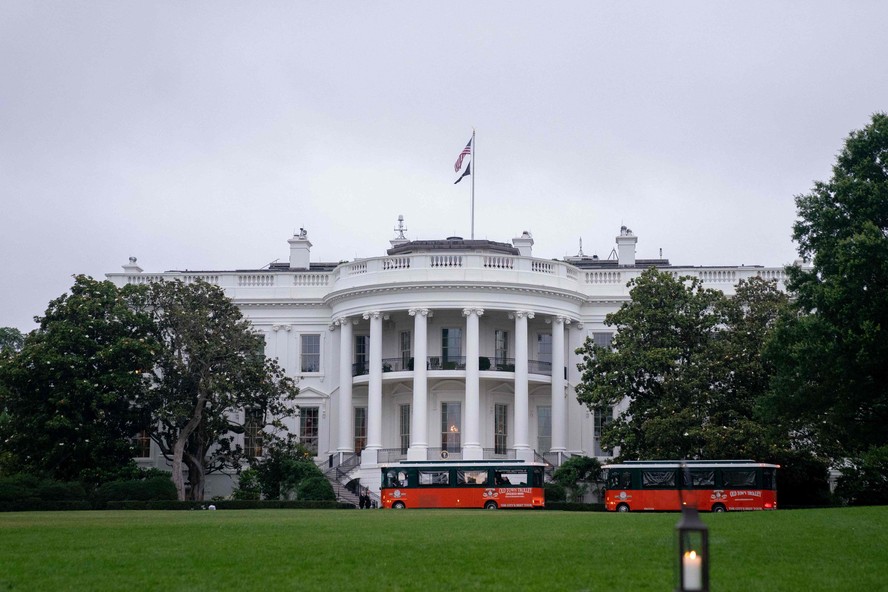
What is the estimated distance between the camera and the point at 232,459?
52.6 m

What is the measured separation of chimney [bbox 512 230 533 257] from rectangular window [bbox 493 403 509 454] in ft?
31.3

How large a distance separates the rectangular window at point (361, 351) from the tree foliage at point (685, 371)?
13.0 metres

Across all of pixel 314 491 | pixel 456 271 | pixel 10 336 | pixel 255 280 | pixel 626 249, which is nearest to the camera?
pixel 314 491

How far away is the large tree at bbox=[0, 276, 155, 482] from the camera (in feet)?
155

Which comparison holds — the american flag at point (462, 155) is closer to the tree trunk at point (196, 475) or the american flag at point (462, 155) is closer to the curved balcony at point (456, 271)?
the curved balcony at point (456, 271)

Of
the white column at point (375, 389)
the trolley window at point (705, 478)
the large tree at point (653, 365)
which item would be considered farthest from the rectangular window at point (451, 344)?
the trolley window at point (705, 478)

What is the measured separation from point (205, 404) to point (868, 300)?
29.6 metres

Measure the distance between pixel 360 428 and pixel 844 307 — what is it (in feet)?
99.2

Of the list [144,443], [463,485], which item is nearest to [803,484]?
[463,485]

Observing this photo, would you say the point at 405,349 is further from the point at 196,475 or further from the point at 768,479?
the point at 768,479

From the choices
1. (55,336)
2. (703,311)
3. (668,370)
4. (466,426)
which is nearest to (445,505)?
(466,426)

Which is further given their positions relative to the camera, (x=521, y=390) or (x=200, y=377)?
(x=521, y=390)

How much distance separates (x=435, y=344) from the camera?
55812 millimetres

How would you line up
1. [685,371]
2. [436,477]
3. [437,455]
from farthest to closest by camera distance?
[437,455] < [436,477] < [685,371]
